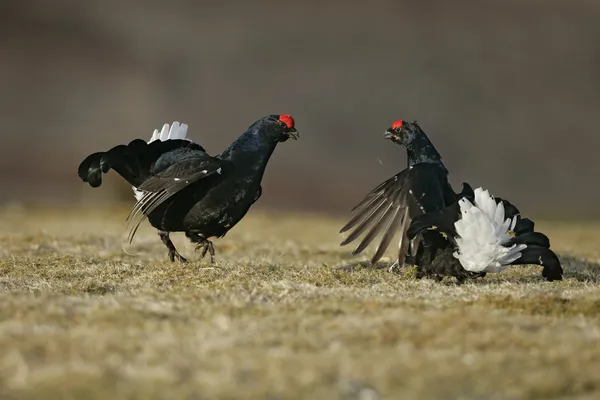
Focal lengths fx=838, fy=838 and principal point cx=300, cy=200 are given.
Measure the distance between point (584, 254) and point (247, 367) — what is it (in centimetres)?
1000

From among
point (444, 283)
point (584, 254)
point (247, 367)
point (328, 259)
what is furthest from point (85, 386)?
point (584, 254)

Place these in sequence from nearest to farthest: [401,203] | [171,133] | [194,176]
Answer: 1. [401,203]
2. [194,176]
3. [171,133]

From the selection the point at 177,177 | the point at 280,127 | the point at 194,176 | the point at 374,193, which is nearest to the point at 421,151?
the point at 374,193

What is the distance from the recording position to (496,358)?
4.77m

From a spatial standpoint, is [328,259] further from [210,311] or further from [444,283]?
[210,311]

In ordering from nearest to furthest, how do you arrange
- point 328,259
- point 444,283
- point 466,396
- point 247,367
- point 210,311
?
1. point 466,396
2. point 247,367
3. point 210,311
4. point 444,283
5. point 328,259

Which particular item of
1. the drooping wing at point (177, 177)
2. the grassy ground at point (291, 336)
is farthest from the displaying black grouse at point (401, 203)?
the drooping wing at point (177, 177)

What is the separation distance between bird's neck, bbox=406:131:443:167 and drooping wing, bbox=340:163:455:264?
274mm

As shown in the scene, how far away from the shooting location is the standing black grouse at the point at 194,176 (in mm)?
9211

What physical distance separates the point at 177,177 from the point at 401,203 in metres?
2.44

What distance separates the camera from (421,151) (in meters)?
9.64

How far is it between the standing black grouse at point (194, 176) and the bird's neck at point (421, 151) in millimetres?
1393

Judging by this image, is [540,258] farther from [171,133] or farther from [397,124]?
[171,133]

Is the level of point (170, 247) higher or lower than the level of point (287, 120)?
lower
